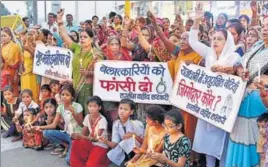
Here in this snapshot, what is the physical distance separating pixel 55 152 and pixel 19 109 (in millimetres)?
852

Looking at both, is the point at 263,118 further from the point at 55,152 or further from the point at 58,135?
the point at 55,152

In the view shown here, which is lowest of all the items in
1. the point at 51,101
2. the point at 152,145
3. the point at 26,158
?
the point at 26,158

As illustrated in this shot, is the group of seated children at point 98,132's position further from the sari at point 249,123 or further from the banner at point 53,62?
the sari at point 249,123

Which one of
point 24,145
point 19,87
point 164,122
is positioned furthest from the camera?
point 19,87

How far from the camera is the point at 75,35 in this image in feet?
23.0

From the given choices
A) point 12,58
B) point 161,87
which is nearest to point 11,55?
point 12,58

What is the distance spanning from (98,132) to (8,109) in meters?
2.09

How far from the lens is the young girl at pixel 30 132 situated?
17.2 feet

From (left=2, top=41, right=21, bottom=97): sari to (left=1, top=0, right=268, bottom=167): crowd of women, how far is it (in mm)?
315

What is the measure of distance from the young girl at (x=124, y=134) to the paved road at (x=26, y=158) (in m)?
0.63

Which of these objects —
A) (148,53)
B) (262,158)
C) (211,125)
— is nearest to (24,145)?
(148,53)

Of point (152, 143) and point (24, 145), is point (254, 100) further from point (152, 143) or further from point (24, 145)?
point (24, 145)

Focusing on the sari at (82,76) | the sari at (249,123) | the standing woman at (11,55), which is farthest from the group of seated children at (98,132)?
the standing woman at (11,55)

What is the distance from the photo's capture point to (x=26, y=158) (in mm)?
4957
